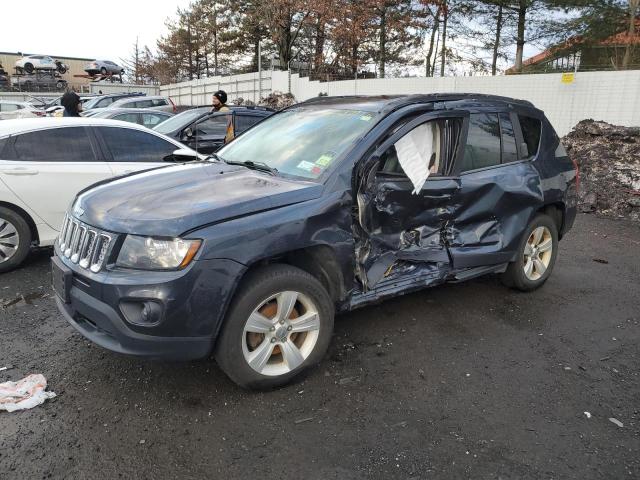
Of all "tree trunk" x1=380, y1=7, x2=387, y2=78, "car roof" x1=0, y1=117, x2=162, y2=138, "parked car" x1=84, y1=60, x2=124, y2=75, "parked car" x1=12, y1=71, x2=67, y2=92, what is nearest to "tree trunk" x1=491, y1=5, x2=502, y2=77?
"tree trunk" x1=380, y1=7, x2=387, y2=78

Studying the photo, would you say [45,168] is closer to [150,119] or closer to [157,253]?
[157,253]

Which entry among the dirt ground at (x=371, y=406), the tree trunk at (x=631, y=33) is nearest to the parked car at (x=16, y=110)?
the dirt ground at (x=371, y=406)

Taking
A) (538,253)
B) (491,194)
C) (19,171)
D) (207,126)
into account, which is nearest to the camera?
(491,194)

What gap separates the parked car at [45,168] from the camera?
5.04 metres

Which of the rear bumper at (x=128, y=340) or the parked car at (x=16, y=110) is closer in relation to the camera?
the rear bumper at (x=128, y=340)

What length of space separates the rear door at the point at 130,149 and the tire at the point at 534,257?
151 inches

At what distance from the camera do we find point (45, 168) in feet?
17.0

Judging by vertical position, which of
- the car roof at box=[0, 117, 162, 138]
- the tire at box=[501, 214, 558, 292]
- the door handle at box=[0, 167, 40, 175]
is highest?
the car roof at box=[0, 117, 162, 138]

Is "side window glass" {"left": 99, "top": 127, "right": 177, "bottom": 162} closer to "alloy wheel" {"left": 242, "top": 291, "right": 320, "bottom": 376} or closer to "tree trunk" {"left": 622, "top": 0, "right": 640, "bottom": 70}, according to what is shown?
"alloy wheel" {"left": 242, "top": 291, "right": 320, "bottom": 376}

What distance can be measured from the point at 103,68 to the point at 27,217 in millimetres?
39888

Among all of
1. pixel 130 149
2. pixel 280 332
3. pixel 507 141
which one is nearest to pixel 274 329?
pixel 280 332

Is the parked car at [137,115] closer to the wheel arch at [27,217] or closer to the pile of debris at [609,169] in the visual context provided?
the wheel arch at [27,217]

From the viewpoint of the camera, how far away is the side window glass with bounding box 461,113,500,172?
4039 millimetres

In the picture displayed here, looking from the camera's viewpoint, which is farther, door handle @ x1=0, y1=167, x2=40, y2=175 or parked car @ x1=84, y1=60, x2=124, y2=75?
parked car @ x1=84, y1=60, x2=124, y2=75
